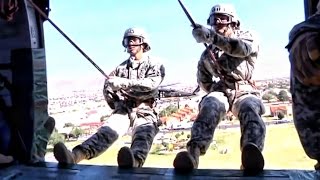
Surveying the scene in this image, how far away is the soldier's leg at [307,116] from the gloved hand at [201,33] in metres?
0.94

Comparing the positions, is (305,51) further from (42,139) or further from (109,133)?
(109,133)

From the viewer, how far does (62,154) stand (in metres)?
2.53

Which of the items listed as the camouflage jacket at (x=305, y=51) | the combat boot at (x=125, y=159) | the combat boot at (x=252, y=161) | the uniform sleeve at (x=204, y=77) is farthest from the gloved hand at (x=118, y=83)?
the camouflage jacket at (x=305, y=51)

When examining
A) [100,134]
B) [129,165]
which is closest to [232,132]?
[100,134]

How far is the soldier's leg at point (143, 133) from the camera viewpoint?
2.97 metres

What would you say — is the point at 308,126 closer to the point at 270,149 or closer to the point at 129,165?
the point at 129,165

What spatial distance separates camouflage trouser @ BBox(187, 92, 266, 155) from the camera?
2701 mm

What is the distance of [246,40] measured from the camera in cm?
292

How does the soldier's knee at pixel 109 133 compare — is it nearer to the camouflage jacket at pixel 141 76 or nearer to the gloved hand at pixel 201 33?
the camouflage jacket at pixel 141 76

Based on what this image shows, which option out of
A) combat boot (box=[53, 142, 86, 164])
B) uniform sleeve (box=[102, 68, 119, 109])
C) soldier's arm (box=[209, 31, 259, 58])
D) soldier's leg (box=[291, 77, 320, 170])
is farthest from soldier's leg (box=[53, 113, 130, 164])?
soldier's leg (box=[291, 77, 320, 170])

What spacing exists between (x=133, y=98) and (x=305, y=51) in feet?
6.26

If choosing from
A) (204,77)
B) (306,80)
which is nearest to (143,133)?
(204,77)

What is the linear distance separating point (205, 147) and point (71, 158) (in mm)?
670

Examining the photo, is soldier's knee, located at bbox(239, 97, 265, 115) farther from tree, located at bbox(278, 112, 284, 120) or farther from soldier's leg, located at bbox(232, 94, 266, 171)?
tree, located at bbox(278, 112, 284, 120)
